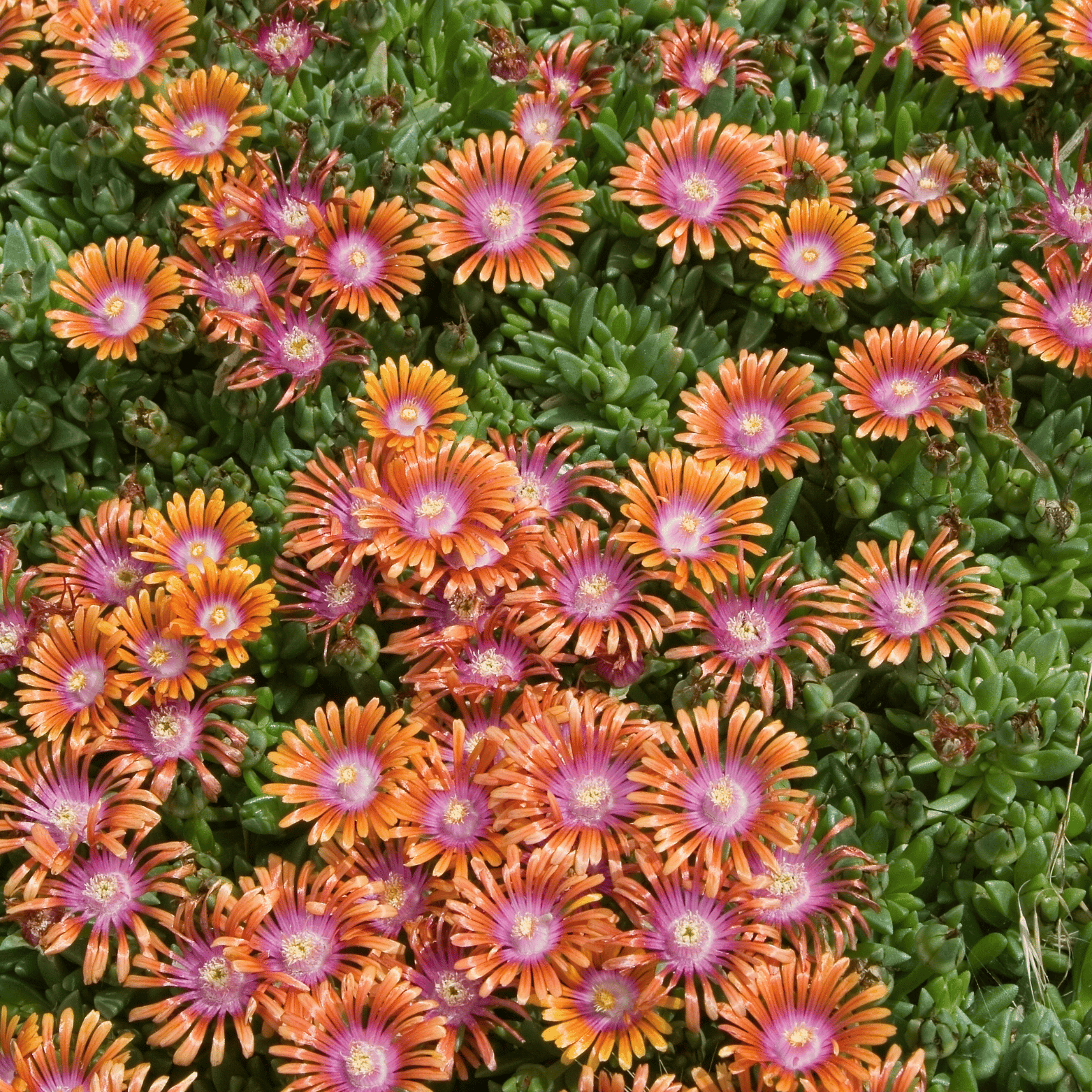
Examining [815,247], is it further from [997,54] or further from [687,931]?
[687,931]

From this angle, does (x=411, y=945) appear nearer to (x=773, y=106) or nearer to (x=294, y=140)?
(x=294, y=140)

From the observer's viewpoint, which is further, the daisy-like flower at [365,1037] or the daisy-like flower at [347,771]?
the daisy-like flower at [347,771]

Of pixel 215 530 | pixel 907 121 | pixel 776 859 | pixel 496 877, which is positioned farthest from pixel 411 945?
pixel 907 121

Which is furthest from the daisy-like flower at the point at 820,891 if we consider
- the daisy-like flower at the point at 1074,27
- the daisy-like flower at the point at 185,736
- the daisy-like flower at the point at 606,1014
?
the daisy-like flower at the point at 1074,27

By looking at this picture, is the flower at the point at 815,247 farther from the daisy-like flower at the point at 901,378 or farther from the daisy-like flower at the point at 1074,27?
the daisy-like flower at the point at 1074,27

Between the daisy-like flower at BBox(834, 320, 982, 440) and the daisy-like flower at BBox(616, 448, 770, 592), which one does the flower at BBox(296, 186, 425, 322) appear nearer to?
the daisy-like flower at BBox(616, 448, 770, 592)
